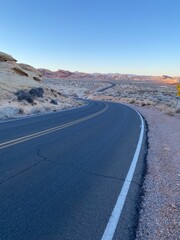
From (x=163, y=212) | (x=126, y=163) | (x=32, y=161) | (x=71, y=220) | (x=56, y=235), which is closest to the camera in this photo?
(x=56, y=235)

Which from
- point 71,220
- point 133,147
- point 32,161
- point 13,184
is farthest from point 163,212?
point 133,147

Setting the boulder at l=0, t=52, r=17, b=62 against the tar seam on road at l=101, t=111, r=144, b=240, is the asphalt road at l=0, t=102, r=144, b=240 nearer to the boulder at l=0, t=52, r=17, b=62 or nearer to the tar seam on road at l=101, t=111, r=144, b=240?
the tar seam on road at l=101, t=111, r=144, b=240

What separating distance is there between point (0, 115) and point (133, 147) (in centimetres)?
1172

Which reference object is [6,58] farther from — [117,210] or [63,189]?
[117,210]

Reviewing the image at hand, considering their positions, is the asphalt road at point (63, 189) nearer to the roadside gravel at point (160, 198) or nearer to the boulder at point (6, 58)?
the roadside gravel at point (160, 198)

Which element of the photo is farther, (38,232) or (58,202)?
(58,202)

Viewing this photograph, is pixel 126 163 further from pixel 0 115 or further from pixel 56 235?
pixel 0 115

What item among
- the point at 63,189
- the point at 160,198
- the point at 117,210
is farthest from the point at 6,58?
the point at 117,210

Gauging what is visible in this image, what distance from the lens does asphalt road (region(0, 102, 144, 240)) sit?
152 inches

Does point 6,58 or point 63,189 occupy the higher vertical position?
point 6,58

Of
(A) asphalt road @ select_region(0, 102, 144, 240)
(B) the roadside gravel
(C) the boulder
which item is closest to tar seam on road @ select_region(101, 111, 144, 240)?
(A) asphalt road @ select_region(0, 102, 144, 240)

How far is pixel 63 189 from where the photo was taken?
17.4 feet

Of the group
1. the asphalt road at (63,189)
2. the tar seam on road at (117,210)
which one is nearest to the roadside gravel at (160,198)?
the asphalt road at (63,189)

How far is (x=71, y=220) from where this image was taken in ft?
13.5
